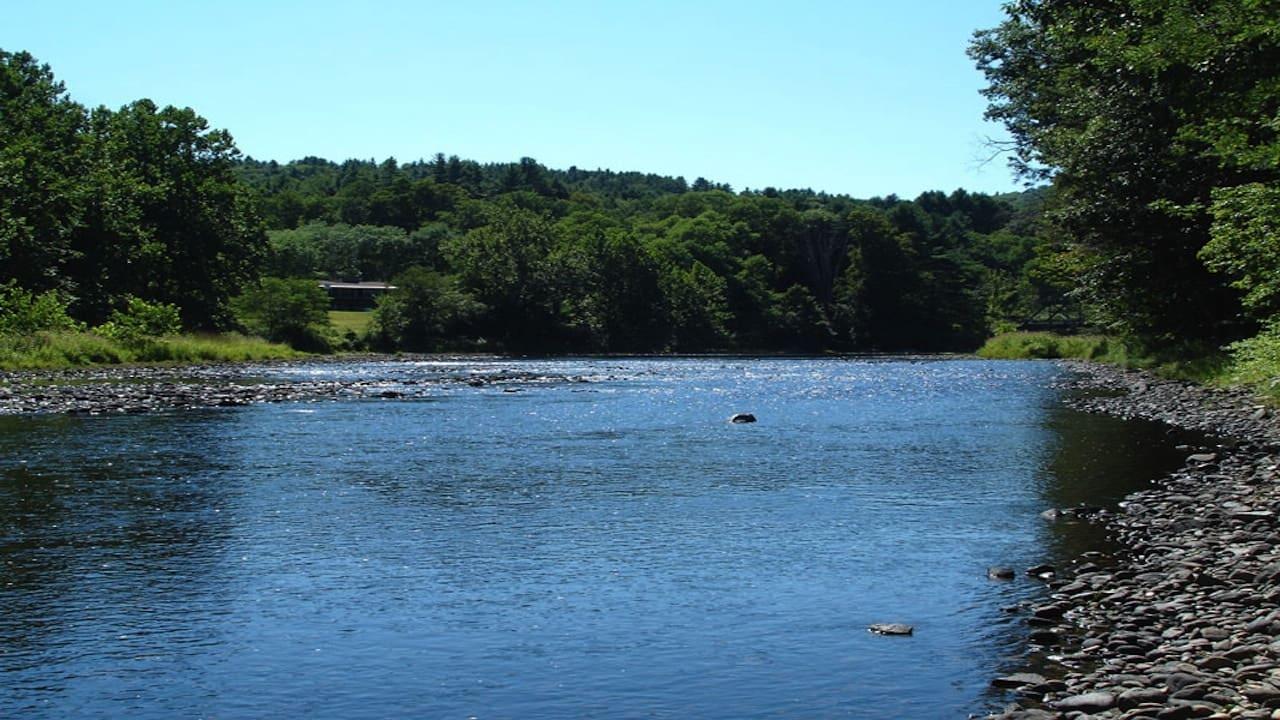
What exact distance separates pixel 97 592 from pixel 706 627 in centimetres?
755

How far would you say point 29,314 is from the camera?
6366 centimetres

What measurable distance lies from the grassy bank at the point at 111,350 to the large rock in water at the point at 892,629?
185ft

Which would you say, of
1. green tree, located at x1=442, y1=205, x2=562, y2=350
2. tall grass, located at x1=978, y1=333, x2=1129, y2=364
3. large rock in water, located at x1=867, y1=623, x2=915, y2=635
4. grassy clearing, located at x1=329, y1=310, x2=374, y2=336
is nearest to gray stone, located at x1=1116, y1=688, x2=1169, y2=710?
large rock in water, located at x1=867, y1=623, x2=915, y2=635

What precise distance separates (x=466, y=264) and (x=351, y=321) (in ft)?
49.5

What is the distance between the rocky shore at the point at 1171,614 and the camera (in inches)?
397

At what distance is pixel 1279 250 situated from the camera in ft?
87.3

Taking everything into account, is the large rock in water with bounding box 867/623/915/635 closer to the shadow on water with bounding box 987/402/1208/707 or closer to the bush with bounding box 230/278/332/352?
the shadow on water with bounding box 987/402/1208/707

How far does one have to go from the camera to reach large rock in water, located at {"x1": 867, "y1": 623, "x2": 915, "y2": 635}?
13.2 m

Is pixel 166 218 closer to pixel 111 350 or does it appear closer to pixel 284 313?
pixel 284 313

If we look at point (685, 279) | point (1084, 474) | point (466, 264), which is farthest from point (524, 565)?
point (685, 279)

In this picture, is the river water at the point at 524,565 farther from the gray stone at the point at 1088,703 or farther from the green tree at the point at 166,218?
the green tree at the point at 166,218

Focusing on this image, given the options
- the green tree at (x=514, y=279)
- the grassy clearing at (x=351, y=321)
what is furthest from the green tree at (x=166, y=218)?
the green tree at (x=514, y=279)

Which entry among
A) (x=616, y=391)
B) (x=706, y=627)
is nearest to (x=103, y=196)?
(x=616, y=391)

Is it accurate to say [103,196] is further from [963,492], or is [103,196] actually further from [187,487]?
[963,492]
